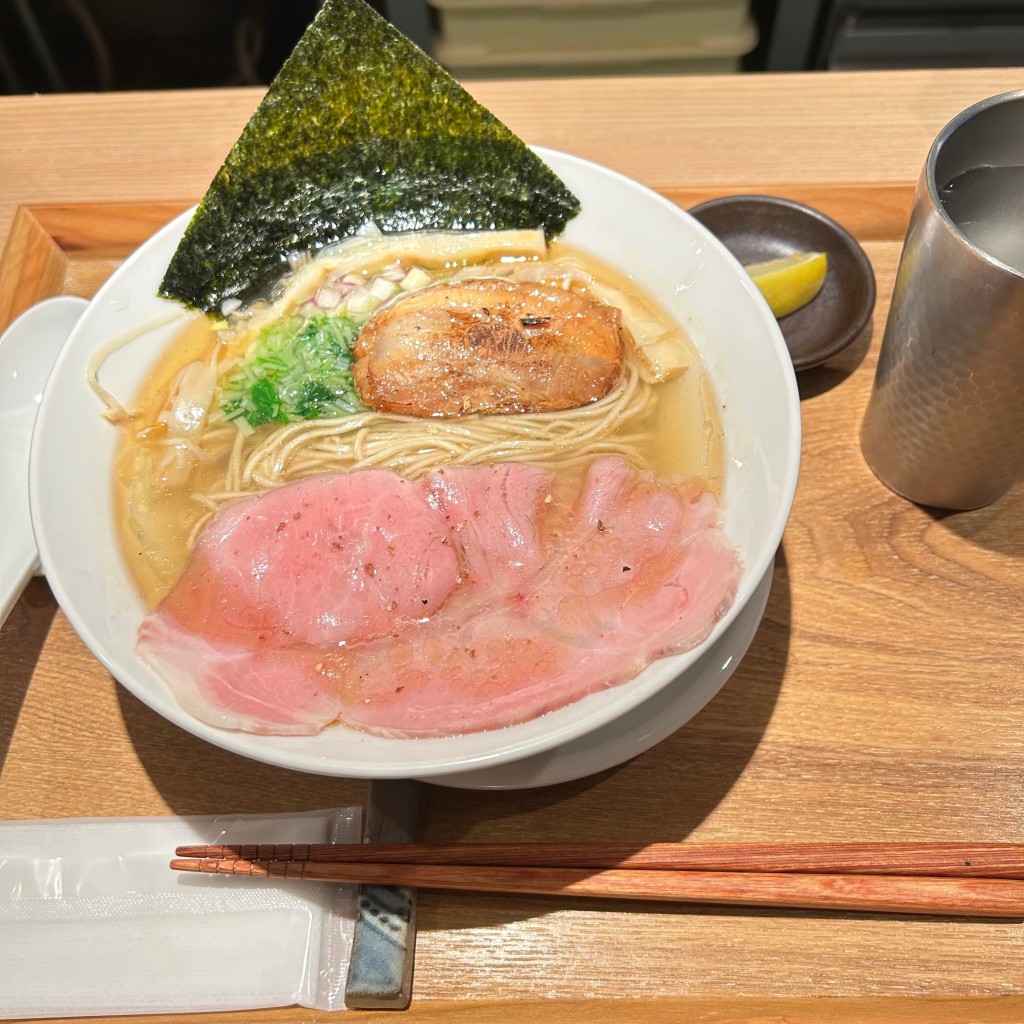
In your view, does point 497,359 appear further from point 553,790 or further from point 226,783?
point 226,783

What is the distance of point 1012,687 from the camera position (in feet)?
5.02

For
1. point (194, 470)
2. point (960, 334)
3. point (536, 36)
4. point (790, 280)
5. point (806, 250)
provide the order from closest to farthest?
point (960, 334)
point (194, 470)
point (790, 280)
point (806, 250)
point (536, 36)

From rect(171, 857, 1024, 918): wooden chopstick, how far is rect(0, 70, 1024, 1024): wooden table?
0.28ft

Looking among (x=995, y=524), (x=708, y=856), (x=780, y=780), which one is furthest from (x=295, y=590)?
(x=995, y=524)

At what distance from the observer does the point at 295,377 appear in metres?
1.75

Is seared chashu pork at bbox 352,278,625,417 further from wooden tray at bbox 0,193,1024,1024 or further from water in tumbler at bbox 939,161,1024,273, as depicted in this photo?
water in tumbler at bbox 939,161,1024,273

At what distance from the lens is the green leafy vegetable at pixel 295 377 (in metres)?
1.72

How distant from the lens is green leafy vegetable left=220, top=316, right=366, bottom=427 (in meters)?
1.72

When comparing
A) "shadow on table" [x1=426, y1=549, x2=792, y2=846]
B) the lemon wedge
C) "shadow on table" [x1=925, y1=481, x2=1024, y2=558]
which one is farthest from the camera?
the lemon wedge

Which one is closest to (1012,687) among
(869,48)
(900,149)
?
(900,149)

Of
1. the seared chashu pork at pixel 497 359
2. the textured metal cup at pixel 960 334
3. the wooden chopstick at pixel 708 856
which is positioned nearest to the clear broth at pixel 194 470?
the seared chashu pork at pixel 497 359

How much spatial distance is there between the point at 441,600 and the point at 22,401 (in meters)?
1.17

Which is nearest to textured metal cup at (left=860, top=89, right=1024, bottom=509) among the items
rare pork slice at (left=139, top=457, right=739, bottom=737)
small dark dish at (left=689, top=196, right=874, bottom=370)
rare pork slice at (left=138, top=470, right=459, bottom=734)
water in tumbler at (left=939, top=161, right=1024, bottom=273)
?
water in tumbler at (left=939, top=161, right=1024, bottom=273)

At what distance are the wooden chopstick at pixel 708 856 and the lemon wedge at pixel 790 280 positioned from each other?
1.09 m
